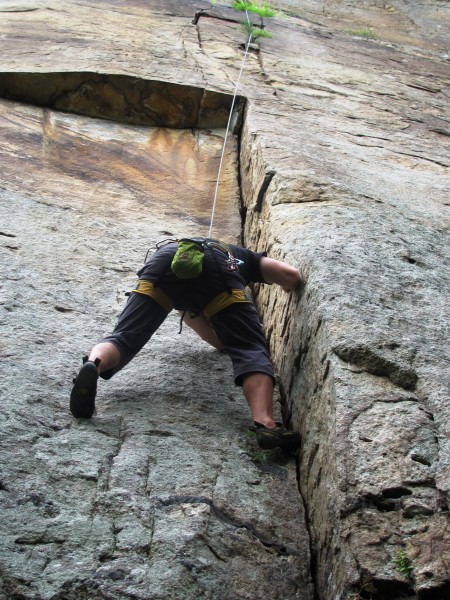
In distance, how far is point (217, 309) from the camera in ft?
12.1

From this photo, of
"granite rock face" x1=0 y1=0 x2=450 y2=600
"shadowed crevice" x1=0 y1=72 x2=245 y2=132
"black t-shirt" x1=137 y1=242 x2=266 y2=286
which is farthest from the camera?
"shadowed crevice" x1=0 y1=72 x2=245 y2=132

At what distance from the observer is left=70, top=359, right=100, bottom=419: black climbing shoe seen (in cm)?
323

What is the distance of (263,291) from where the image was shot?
474 centimetres

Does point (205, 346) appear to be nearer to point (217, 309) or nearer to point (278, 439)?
point (217, 309)

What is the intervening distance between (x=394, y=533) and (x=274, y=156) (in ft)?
11.1

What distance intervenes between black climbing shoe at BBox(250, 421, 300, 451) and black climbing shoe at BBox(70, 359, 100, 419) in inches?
30.9

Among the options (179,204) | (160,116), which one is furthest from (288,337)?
(160,116)

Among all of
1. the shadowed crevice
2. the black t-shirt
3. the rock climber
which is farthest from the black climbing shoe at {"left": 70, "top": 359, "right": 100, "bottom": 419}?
the shadowed crevice

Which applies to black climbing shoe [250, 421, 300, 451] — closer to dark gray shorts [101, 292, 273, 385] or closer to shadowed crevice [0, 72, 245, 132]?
dark gray shorts [101, 292, 273, 385]

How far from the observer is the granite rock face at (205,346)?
2.53 meters

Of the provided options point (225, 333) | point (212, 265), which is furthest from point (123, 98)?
point (225, 333)

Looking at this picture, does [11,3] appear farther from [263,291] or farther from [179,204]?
[263,291]

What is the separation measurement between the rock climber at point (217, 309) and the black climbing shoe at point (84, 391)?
14mm

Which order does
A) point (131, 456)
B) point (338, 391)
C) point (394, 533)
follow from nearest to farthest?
point (394, 533) < point (338, 391) < point (131, 456)
